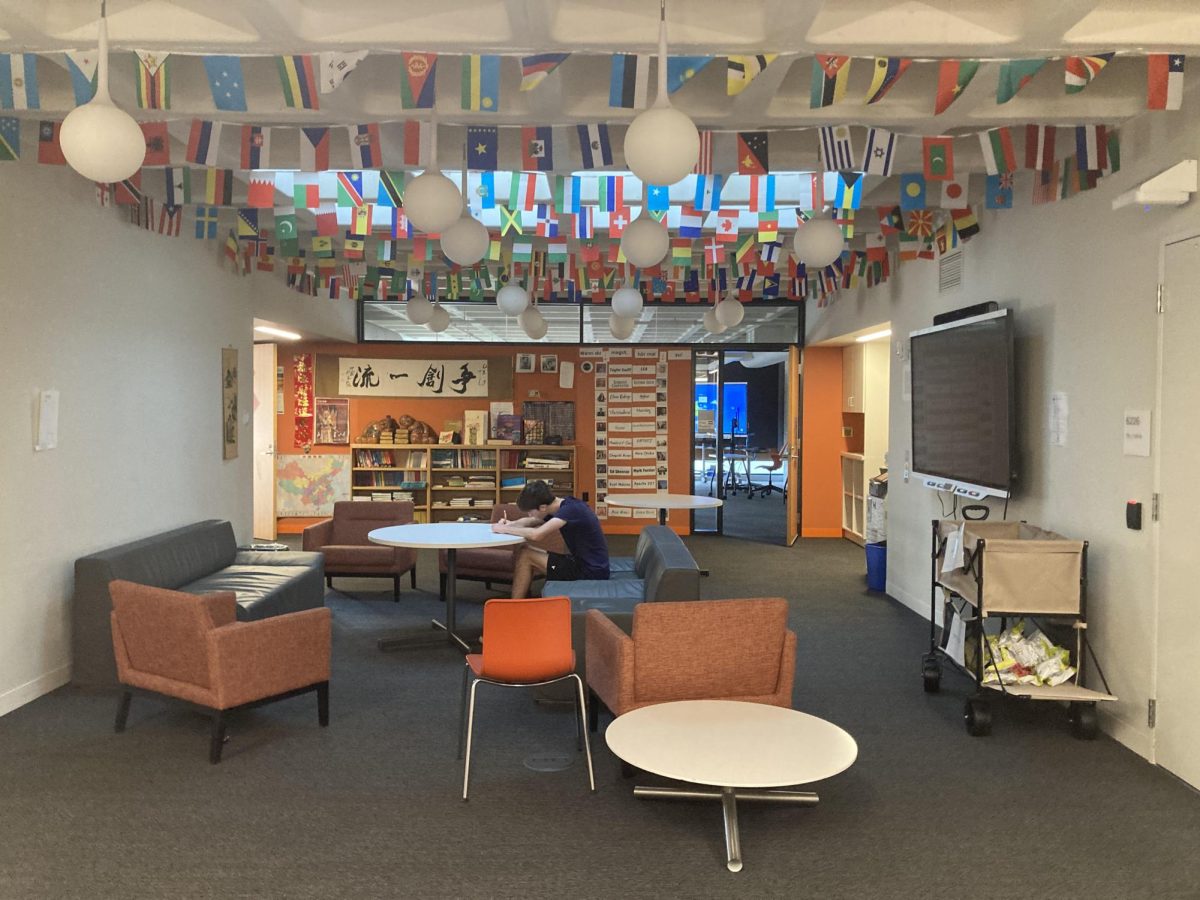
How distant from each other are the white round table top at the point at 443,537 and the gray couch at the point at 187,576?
0.70 metres

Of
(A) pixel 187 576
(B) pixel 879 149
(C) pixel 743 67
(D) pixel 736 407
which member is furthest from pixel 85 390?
(D) pixel 736 407

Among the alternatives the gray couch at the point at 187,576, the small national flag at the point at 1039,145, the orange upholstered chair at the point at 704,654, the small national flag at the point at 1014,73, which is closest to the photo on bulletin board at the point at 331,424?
the gray couch at the point at 187,576

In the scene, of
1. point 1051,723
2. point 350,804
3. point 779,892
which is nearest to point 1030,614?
point 1051,723

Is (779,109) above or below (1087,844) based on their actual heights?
above

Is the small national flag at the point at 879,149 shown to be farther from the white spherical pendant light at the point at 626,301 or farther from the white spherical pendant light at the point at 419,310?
the white spherical pendant light at the point at 419,310

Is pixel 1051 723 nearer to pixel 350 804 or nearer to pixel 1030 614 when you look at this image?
pixel 1030 614

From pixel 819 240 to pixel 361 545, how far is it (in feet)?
16.1

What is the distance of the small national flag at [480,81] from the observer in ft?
11.5

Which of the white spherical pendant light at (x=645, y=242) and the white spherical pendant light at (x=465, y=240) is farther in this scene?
the white spherical pendant light at (x=465, y=240)

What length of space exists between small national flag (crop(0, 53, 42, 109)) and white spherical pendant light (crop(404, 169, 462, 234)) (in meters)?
1.47

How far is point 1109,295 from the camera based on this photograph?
4.50 meters

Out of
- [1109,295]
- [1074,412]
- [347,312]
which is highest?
[347,312]

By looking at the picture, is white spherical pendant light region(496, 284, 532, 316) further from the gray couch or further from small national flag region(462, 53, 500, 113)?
small national flag region(462, 53, 500, 113)

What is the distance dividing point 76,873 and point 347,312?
8.91 meters
